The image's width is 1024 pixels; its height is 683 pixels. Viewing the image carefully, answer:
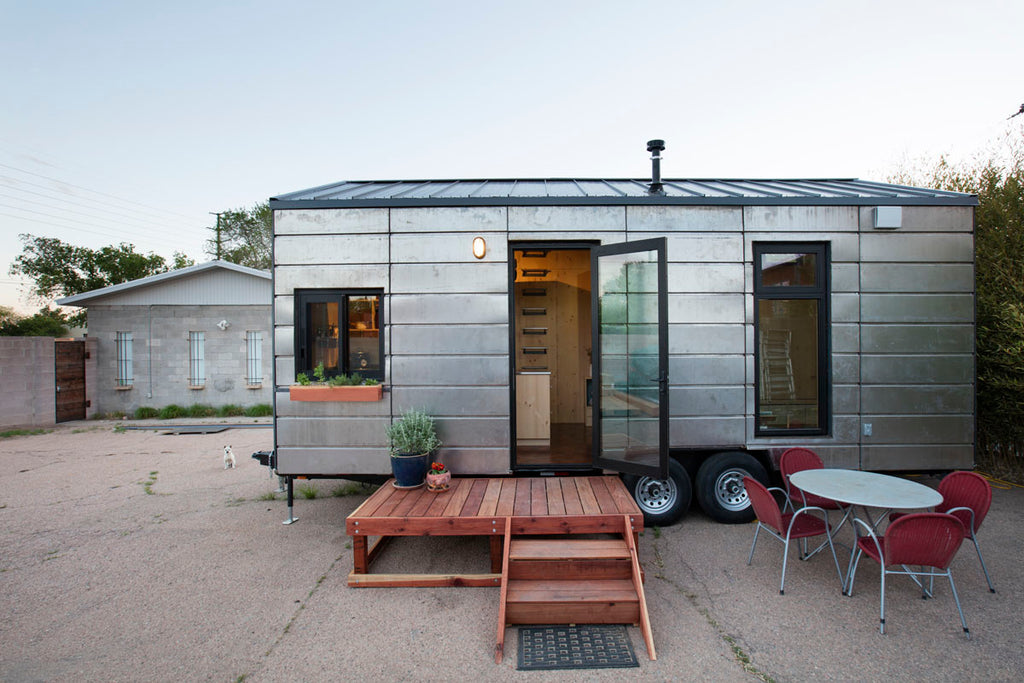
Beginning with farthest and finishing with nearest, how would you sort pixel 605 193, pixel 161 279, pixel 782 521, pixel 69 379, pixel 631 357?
pixel 161 279, pixel 69 379, pixel 605 193, pixel 631 357, pixel 782 521

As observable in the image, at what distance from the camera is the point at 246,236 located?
27.4m

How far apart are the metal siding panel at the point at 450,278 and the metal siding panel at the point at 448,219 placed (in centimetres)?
31

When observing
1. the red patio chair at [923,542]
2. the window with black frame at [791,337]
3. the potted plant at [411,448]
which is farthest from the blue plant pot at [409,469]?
the red patio chair at [923,542]

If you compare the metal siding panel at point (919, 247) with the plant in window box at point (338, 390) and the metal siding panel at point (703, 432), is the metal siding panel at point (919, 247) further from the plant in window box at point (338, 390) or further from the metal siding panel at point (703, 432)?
the plant in window box at point (338, 390)

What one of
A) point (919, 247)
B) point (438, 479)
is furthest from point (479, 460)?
point (919, 247)

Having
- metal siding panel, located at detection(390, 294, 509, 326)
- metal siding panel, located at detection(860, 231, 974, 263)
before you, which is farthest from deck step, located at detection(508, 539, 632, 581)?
metal siding panel, located at detection(860, 231, 974, 263)

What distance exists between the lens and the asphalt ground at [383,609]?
2.33 metres

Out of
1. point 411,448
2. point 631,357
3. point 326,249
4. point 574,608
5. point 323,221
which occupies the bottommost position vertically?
point 574,608

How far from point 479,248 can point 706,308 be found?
2017 millimetres

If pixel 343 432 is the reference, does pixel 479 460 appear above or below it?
below

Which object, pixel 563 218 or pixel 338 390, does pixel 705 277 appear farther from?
pixel 338 390

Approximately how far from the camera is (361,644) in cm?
255

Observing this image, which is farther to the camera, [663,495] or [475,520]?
[663,495]

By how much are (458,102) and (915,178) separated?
830 cm
